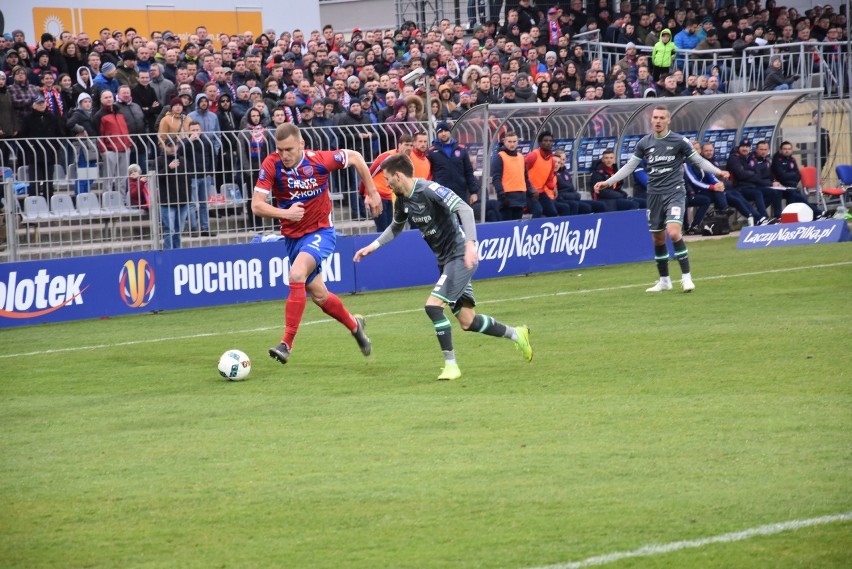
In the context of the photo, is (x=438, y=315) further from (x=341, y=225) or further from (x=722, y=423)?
(x=341, y=225)

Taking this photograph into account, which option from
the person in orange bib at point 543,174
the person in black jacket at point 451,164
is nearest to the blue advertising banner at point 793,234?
the person in orange bib at point 543,174

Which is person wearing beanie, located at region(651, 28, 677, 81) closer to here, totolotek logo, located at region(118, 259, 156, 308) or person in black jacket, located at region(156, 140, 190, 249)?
person in black jacket, located at region(156, 140, 190, 249)

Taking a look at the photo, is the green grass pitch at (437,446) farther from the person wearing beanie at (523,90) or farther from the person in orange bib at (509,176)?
the person wearing beanie at (523,90)

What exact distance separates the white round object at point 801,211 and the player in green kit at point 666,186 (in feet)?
25.1

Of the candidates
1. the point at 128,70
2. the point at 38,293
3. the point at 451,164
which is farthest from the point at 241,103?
the point at 38,293

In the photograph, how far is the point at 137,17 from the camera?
2689cm

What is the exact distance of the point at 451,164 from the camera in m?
19.9

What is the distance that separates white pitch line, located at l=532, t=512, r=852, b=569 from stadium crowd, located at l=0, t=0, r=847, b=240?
13.3m

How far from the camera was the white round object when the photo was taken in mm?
23312

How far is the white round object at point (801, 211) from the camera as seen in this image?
76.5ft

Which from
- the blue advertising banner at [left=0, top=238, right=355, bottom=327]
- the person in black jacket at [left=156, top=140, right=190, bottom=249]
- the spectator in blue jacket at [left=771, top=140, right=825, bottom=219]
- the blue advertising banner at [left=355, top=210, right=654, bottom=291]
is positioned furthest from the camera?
the spectator in blue jacket at [left=771, top=140, right=825, bottom=219]

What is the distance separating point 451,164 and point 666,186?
4475 mm

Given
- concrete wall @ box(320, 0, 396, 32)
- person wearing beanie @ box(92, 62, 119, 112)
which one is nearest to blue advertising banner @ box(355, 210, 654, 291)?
person wearing beanie @ box(92, 62, 119, 112)

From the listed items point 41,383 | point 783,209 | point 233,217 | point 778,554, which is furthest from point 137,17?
point 778,554
